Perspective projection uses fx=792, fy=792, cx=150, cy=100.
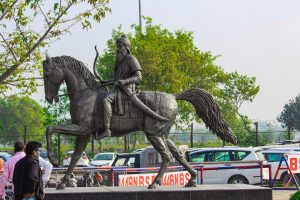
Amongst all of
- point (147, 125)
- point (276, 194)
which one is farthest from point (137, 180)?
point (276, 194)

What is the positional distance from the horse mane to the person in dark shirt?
4224mm

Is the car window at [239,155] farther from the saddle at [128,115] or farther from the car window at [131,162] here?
the saddle at [128,115]

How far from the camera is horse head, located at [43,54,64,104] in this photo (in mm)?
15750

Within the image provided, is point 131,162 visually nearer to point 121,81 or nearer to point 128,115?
point 128,115

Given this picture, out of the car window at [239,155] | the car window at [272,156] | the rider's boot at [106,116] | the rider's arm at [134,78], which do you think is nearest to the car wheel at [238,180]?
the car window at [239,155]

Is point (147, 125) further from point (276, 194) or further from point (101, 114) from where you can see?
point (276, 194)

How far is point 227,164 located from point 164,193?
1044 centimetres

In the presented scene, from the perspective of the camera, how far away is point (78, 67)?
52.0 feet

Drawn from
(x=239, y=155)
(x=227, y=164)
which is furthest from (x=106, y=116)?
(x=239, y=155)

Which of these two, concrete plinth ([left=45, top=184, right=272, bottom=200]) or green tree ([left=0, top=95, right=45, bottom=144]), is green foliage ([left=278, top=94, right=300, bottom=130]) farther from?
concrete plinth ([left=45, top=184, right=272, bottom=200])

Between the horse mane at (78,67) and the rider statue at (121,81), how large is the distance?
41 cm

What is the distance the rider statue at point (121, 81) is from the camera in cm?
1551

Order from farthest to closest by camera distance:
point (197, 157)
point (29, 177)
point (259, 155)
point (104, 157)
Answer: point (104, 157) → point (197, 157) → point (259, 155) → point (29, 177)

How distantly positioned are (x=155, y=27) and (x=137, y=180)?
104 feet
